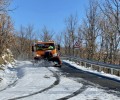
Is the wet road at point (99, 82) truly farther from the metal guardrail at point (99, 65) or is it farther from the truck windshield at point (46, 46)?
the truck windshield at point (46, 46)

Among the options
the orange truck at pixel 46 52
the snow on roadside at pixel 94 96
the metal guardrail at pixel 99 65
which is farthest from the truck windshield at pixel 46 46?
the snow on roadside at pixel 94 96

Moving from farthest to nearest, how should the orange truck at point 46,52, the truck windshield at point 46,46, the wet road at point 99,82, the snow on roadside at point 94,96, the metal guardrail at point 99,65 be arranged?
1. the truck windshield at point 46,46
2. the orange truck at point 46,52
3. the metal guardrail at point 99,65
4. the wet road at point 99,82
5. the snow on roadside at point 94,96

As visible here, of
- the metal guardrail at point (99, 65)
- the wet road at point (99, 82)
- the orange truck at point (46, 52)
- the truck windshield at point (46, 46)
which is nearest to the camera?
the wet road at point (99, 82)

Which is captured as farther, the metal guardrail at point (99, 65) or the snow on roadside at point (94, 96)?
the metal guardrail at point (99, 65)

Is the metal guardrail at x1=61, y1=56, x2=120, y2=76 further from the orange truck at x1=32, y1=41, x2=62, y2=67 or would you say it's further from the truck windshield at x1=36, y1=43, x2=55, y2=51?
the truck windshield at x1=36, y1=43, x2=55, y2=51

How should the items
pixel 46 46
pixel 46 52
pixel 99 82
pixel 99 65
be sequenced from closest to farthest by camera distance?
1. pixel 99 82
2. pixel 99 65
3. pixel 46 52
4. pixel 46 46

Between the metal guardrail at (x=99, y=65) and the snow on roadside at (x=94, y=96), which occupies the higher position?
the metal guardrail at (x=99, y=65)

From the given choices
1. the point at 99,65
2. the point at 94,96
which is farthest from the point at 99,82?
the point at 99,65

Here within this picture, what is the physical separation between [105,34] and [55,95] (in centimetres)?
3641

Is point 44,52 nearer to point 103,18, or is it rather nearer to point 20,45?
point 103,18

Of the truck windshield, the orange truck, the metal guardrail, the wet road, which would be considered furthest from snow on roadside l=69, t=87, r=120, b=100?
the truck windshield

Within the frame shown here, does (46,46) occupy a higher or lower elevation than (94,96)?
higher

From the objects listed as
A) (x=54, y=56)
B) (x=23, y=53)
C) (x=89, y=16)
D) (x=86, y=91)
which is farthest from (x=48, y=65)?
(x=23, y=53)

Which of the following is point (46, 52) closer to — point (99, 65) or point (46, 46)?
point (46, 46)
